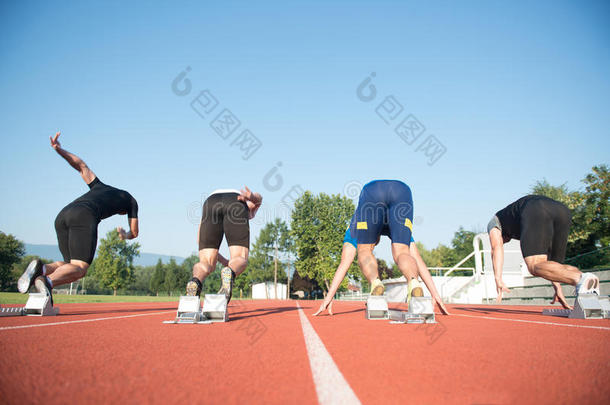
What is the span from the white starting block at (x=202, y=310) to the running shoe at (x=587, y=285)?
4278 millimetres

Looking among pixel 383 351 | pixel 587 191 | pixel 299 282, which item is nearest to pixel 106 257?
pixel 299 282

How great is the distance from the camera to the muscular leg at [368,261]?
5.00m

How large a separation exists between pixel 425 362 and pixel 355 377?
1.75 feet

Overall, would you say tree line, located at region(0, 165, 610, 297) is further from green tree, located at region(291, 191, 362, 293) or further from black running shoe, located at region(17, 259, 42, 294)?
black running shoe, located at region(17, 259, 42, 294)

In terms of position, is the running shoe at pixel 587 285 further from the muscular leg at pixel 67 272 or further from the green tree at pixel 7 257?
the green tree at pixel 7 257

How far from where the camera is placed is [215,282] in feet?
305

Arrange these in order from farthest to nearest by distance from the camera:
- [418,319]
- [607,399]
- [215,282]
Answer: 1. [215,282]
2. [418,319]
3. [607,399]

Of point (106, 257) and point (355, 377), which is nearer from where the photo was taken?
point (355, 377)

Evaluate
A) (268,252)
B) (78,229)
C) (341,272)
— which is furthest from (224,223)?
(268,252)

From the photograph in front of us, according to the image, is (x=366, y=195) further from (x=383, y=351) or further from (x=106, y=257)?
(x=106, y=257)

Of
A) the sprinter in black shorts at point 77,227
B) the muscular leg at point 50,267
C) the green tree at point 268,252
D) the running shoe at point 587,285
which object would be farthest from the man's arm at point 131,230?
the green tree at point 268,252

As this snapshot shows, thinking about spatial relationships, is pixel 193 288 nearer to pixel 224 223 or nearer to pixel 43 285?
pixel 224 223

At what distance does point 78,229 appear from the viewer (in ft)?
16.8

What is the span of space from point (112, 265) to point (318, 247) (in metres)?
40.8
